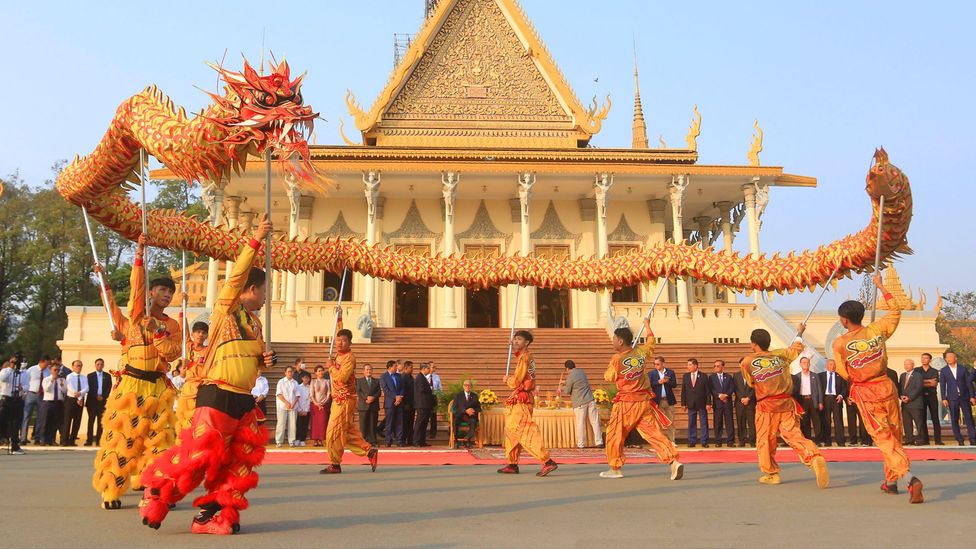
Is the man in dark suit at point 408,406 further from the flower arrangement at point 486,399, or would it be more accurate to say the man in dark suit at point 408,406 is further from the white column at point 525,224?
the white column at point 525,224

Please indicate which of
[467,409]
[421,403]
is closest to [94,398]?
[421,403]

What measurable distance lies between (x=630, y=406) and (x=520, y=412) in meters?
1.14

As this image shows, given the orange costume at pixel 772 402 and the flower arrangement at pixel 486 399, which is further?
the flower arrangement at pixel 486 399

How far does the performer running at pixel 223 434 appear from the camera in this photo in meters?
4.15

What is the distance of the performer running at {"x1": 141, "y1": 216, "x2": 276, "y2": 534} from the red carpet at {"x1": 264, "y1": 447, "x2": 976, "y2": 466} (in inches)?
211

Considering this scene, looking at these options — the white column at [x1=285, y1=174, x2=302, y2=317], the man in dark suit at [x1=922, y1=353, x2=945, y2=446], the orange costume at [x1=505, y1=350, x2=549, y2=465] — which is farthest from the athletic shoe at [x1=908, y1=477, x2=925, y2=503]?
the white column at [x1=285, y1=174, x2=302, y2=317]

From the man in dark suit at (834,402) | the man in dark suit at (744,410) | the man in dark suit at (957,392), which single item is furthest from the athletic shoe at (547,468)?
the man in dark suit at (957,392)

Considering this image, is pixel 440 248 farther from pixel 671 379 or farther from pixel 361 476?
pixel 361 476

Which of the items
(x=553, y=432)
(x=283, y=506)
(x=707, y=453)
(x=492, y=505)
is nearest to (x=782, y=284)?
(x=492, y=505)

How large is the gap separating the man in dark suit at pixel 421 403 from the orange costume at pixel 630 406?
5349 millimetres

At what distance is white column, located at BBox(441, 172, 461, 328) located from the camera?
21656 mm

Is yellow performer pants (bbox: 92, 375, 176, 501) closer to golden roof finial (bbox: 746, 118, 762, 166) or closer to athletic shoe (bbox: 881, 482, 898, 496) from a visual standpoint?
athletic shoe (bbox: 881, 482, 898, 496)

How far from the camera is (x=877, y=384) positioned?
6.30 metres

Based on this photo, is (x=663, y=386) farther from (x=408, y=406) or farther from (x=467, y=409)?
(x=408, y=406)
